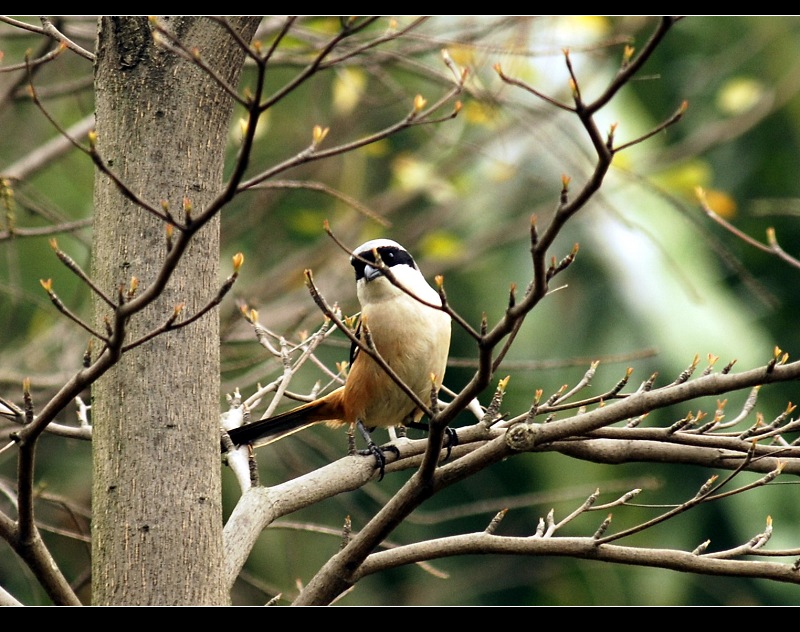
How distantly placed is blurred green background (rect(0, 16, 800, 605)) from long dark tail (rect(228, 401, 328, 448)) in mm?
1330

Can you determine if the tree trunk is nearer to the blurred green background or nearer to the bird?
the bird

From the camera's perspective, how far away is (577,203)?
1722 millimetres

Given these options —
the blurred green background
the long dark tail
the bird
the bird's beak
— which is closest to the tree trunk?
the long dark tail

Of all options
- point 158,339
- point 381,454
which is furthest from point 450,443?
point 158,339

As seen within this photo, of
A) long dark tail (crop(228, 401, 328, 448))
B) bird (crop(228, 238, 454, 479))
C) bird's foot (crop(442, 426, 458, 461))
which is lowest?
bird's foot (crop(442, 426, 458, 461))

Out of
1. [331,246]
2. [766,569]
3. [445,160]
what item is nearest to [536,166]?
[445,160]

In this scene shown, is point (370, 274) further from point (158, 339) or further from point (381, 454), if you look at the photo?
point (158, 339)

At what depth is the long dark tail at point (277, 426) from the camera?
10.6ft

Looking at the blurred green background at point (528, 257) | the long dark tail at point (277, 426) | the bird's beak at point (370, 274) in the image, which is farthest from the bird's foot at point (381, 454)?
the blurred green background at point (528, 257)

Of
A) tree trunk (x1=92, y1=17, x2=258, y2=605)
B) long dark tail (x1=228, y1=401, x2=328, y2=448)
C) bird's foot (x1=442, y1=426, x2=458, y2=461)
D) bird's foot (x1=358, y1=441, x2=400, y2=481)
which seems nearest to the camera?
tree trunk (x1=92, y1=17, x2=258, y2=605)

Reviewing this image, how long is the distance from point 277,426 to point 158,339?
1151 millimetres

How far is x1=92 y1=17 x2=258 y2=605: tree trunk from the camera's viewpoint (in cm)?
246

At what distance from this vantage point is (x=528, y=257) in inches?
349
